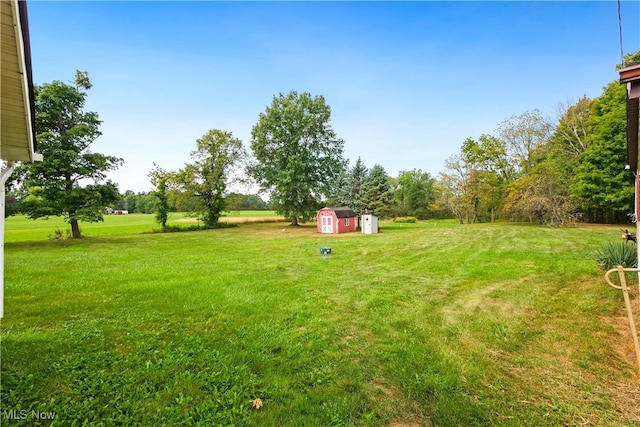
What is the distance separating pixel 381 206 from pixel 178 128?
19414mm

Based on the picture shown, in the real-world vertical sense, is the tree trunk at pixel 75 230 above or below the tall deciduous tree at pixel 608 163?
below

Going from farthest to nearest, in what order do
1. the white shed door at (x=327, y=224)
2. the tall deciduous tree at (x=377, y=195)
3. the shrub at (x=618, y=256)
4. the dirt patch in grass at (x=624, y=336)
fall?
the tall deciduous tree at (x=377, y=195)
the white shed door at (x=327, y=224)
the shrub at (x=618, y=256)
the dirt patch in grass at (x=624, y=336)

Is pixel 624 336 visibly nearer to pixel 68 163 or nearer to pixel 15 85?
pixel 15 85

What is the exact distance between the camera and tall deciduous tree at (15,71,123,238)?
1453 cm

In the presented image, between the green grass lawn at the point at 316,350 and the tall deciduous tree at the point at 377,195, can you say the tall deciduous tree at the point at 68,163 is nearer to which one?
the green grass lawn at the point at 316,350

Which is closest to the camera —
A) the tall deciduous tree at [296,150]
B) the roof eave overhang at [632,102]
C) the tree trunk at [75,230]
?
the roof eave overhang at [632,102]

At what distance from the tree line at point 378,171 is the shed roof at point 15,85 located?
49.9 ft

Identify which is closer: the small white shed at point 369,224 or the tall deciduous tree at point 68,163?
the tall deciduous tree at point 68,163

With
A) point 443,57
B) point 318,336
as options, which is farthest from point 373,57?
point 318,336

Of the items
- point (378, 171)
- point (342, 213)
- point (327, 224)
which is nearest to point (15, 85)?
point (327, 224)

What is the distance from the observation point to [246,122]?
1166 inches

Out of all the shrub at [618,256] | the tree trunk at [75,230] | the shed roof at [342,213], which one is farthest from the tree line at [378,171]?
the shrub at [618,256]

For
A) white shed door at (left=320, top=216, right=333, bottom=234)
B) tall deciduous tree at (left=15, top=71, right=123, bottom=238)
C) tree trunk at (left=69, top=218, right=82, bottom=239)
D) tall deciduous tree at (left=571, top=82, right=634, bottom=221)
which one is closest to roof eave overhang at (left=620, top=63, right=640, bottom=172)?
white shed door at (left=320, top=216, right=333, bottom=234)

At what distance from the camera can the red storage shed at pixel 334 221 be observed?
21.8 metres
